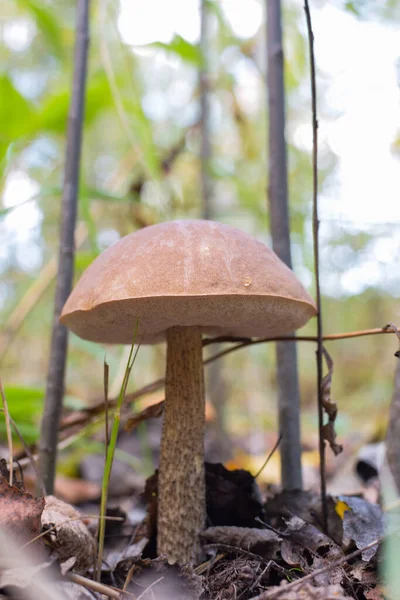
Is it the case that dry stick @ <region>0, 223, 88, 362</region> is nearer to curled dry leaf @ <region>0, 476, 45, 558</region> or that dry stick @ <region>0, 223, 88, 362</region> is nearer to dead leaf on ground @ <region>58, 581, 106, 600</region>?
curled dry leaf @ <region>0, 476, 45, 558</region>

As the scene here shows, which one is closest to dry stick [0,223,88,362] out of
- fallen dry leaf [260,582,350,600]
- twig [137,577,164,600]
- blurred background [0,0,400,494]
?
blurred background [0,0,400,494]

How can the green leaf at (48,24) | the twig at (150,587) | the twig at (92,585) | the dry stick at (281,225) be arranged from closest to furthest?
1. the twig at (92,585)
2. the twig at (150,587)
3. the dry stick at (281,225)
4. the green leaf at (48,24)

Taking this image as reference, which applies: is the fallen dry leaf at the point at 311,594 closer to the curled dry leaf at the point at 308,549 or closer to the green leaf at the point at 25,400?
the curled dry leaf at the point at 308,549

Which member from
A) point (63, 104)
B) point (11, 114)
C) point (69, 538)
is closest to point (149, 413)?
point (69, 538)

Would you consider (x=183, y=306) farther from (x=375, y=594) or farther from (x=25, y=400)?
(x=25, y=400)

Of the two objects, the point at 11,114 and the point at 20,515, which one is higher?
the point at 11,114

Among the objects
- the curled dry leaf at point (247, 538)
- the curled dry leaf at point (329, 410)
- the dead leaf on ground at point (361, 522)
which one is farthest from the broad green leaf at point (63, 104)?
the dead leaf on ground at point (361, 522)
